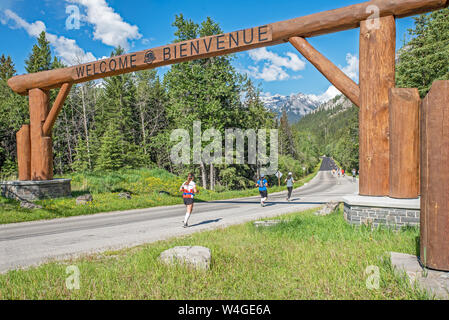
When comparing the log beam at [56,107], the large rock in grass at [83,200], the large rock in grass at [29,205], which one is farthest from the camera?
the large rock in grass at [83,200]

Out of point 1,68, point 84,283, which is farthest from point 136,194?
point 1,68

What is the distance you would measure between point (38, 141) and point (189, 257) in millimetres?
10995

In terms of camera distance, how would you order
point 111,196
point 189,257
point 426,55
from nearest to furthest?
1. point 189,257
2. point 111,196
3. point 426,55

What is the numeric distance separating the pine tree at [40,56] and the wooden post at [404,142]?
37.2 meters

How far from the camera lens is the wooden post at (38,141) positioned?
12.6 meters

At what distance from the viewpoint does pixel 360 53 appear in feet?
24.2

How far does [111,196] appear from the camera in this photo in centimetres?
1465

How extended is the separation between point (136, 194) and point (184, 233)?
29.9 ft

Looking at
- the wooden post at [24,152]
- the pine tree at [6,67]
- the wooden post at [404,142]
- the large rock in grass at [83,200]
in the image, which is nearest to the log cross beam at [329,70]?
the wooden post at [404,142]

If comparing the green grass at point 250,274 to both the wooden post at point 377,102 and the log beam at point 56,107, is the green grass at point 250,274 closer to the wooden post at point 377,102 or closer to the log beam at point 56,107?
the wooden post at point 377,102

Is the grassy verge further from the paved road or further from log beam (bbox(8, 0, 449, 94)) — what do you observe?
log beam (bbox(8, 0, 449, 94))

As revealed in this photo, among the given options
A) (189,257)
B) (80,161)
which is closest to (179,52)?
(189,257)

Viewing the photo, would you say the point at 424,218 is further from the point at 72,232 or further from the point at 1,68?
the point at 1,68

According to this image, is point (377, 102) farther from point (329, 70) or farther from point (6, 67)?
point (6, 67)
